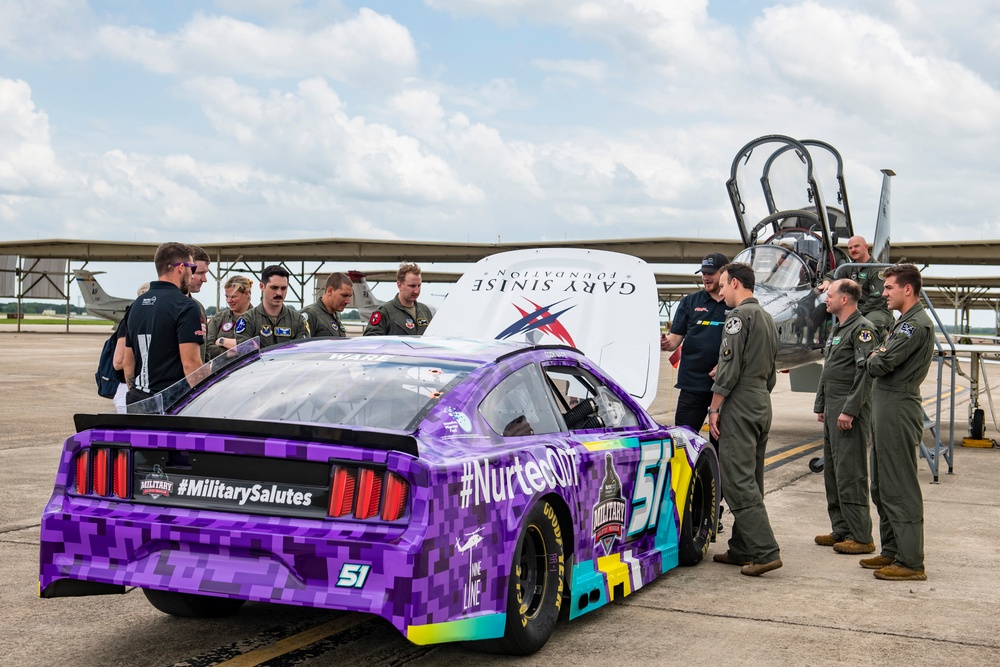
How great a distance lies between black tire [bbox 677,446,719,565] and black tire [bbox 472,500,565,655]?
6.33 feet

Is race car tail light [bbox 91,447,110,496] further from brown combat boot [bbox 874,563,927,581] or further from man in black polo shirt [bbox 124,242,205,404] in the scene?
brown combat boot [bbox 874,563,927,581]

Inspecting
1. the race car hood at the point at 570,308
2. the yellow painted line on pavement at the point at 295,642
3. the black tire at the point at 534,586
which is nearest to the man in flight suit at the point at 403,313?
the race car hood at the point at 570,308

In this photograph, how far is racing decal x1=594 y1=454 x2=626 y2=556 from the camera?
16.5ft

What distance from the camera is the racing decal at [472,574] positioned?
391cm

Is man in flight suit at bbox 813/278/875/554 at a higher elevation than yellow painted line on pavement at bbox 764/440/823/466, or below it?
higher

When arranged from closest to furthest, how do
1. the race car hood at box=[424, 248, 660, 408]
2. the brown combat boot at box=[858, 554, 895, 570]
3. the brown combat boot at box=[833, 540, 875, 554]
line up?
1. the brown combat boot at box=[858, 554, 895, 570]
2. the brown combat boot at box=[833, 540, 875, 554]
3. the race car hood at box=[424, 248, 660, 408]

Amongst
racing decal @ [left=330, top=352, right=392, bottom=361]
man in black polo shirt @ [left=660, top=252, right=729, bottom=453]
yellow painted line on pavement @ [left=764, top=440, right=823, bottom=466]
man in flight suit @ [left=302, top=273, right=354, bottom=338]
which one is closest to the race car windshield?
racing decal @ [left=330, top=352, right=392, bottom=361]

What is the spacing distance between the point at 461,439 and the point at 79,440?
1575 mm

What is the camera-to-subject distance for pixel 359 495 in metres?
3.79

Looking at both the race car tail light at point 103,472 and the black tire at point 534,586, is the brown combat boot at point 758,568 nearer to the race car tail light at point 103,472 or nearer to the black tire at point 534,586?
the black tire at point 534,586

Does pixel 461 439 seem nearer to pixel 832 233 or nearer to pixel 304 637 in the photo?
pixel 304 637

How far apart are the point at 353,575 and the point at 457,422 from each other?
0.80m

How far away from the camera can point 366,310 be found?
59938mm

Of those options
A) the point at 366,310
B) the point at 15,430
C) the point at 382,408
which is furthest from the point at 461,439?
the point at 366,310
